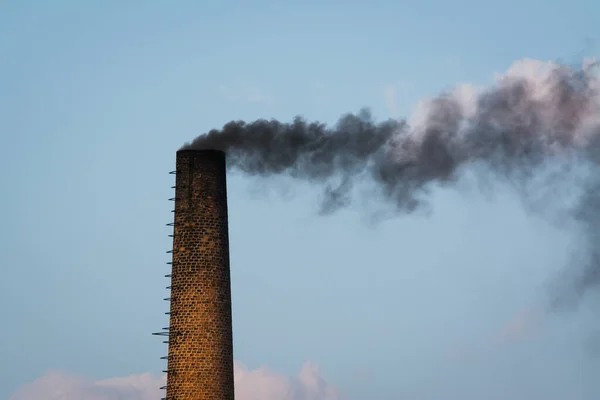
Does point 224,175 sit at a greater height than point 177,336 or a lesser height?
greater

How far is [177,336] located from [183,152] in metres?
5.98

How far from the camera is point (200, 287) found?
190 feet

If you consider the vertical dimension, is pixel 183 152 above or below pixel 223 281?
above

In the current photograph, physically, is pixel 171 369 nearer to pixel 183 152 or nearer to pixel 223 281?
pixel 223 281

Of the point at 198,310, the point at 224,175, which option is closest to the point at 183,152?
the point at 224,175

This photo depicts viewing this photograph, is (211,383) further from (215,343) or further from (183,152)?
(183,152)

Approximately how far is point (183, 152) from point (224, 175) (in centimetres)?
153

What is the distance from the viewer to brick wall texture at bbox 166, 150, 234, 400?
57.6m

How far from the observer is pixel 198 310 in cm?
5781

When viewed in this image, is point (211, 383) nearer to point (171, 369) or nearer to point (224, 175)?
point (171, 369)

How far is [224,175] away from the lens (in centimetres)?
5922

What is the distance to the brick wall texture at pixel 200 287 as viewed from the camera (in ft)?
189

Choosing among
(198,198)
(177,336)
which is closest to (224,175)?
(198,198)

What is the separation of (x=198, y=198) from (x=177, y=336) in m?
4.48
